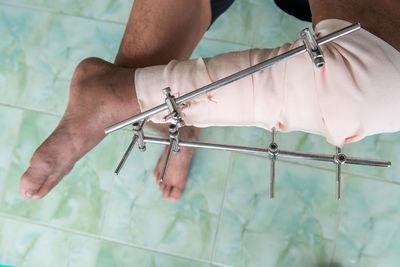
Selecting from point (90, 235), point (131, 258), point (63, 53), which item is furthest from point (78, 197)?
point (63, 53)

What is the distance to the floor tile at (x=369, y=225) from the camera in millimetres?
1024

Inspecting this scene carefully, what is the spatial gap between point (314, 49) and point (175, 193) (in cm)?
76

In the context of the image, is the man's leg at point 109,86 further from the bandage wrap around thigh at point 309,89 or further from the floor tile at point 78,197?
the floor tile at point 78,197

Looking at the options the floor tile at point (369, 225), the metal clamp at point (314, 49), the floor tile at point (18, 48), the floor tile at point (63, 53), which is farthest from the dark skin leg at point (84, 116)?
the floor tile at point (369, 225)

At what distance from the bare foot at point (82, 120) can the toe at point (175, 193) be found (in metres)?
0.38

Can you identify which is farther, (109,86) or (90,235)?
(90,235)

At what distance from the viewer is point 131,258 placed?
42.4 inches

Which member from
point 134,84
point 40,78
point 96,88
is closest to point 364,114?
point 134,84

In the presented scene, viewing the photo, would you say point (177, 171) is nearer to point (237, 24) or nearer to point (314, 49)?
point (237, 24)

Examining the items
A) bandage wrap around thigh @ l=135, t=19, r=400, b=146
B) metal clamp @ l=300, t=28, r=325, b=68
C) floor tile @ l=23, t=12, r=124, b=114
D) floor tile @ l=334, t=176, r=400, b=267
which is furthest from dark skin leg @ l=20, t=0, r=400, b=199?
floor tile @ l=334, t=176, r=400, b=267

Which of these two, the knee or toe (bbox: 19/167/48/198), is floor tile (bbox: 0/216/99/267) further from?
the knee

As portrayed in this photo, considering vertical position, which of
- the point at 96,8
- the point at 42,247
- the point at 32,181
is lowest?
the point at 42,247

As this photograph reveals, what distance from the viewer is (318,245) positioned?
1036 millimetres

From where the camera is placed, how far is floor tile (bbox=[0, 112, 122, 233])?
1097 millimetres
